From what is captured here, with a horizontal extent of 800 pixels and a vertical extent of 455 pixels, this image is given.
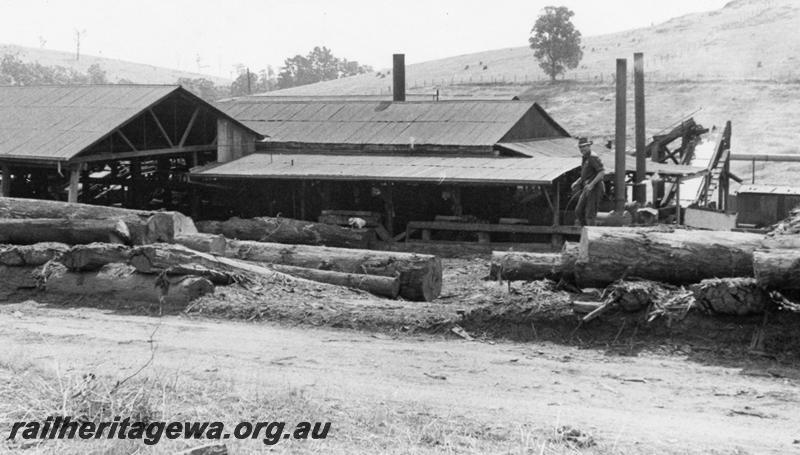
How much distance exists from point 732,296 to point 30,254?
10487 millimetres

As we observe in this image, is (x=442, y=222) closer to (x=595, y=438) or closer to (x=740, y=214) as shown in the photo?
(x=740, y=214)

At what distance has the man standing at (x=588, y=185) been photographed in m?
21.4

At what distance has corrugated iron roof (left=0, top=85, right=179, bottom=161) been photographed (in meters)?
21.5

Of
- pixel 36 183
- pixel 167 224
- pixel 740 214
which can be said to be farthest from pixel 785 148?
pixel 167 224

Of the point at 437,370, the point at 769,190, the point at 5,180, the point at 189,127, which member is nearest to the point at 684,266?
the point at 437,370

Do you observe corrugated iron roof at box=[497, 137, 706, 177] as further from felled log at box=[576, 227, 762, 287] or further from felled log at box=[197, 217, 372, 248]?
felled log at box=[576, 227, 762, 287]

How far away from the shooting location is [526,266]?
41.5 feet

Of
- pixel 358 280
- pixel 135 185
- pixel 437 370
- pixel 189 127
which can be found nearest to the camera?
pixel 437 370

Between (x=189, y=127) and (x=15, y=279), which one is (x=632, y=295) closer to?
(x=15, y=279)

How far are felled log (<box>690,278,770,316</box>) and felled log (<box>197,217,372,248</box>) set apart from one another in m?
11.4

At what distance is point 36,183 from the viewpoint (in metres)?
26.3

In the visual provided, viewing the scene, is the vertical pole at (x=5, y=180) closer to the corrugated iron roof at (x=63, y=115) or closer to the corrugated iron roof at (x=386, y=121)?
the corrugated iron roof at (x=63, y=115)

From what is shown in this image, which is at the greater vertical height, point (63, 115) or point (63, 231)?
point (63, 115)

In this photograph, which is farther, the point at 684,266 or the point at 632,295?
the point at 684,266
